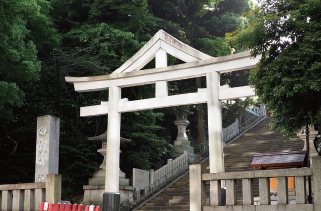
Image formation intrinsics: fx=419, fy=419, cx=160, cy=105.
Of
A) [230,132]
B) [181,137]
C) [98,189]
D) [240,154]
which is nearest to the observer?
[98,189]

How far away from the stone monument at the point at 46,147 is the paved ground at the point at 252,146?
27.6ft

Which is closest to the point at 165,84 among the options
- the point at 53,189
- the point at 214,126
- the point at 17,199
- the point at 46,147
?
the point at 214,126

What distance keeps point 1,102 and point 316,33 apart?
9.59 meters

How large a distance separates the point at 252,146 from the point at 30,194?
14934mm

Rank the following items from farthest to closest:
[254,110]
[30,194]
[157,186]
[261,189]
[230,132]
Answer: [254,110] → [230,132] → [157,186] → [30,194] → [261,189]

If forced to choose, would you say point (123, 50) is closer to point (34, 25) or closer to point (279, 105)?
point (34, 25)

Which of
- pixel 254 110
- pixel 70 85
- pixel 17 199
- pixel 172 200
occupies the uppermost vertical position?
pixel 254 110

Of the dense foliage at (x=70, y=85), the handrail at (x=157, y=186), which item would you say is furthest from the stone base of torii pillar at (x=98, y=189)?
the dense foliage at (x=70, y=85)

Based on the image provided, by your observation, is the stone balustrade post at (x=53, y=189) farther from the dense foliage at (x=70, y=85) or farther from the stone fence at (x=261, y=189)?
the dense foliage at (x=70, y=85)

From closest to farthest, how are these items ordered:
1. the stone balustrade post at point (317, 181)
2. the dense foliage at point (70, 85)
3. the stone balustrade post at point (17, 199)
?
the stone balustrade post at point (317, 181), the stone balustrade post at point (17, 199), the dense foliage at point (70, 85)

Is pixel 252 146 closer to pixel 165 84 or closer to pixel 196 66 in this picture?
pixel 165 84

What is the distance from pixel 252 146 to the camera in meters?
21.7

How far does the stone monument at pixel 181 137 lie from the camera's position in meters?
22.6

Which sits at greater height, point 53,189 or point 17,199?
point 53,189
